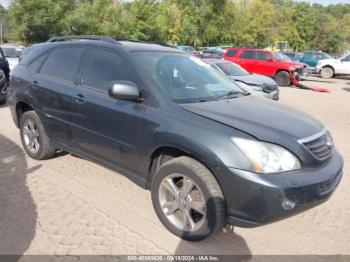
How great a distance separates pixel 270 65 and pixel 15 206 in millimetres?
16615

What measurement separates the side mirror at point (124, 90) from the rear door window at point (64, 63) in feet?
3.61

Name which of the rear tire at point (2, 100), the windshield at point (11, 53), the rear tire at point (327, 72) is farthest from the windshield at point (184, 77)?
the rear tire at point (327, 72)

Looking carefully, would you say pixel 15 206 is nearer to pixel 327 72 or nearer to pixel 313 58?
pixel 327 72

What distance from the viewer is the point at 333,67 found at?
77.5ft

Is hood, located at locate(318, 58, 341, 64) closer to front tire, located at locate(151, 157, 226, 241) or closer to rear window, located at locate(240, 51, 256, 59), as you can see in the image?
rear window, located at locate(240, 51, 256, 59)

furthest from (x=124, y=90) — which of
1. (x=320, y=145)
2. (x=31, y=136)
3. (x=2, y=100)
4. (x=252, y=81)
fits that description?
(x=252, y=81)

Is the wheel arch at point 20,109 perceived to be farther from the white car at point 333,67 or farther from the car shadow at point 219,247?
the white car at point 333,67

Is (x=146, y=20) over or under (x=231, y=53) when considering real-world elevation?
over

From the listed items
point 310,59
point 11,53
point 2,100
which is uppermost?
point 11,53

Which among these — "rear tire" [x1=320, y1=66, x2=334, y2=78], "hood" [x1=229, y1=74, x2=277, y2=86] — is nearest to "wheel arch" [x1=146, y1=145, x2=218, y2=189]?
"hood" [x1=229, y1=74, x2=277, y2=86]

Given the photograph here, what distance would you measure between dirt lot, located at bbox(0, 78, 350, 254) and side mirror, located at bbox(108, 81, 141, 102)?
3.95 ft

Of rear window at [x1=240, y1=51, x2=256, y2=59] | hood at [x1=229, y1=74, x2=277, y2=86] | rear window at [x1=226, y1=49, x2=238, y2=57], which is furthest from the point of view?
rear window at [x1=226, y1=49, x2=238, y2=57]

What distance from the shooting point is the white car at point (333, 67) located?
903 inches

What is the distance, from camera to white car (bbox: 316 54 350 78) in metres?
22.9
